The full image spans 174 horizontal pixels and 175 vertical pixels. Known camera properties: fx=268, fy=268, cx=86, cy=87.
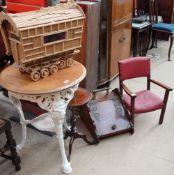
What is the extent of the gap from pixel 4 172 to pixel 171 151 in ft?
4.79

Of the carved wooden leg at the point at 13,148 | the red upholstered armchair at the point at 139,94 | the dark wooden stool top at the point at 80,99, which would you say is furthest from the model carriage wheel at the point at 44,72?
the red upholstered armchair at the point at 139,94

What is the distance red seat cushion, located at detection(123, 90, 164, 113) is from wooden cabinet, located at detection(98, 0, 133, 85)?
0.71 m

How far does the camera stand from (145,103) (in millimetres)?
2676

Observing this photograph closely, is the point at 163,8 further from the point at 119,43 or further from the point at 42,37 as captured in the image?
the point at 42,37

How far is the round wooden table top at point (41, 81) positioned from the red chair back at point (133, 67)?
766mm

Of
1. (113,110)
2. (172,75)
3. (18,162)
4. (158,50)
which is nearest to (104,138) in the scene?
(113,110)

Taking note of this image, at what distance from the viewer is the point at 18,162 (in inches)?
86.0

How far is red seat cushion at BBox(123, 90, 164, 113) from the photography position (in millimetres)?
2600

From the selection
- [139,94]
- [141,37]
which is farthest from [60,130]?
[141,37]

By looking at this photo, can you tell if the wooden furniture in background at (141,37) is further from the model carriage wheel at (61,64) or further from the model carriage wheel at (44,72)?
the model carriage wheel at (44,72)

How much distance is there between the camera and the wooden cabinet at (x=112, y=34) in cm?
307

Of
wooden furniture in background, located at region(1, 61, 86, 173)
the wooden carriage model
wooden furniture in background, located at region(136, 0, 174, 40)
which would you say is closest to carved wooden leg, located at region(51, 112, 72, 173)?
wooden furniture in background, located at region(1, 61, 86, 173)

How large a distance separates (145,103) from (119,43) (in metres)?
1.10

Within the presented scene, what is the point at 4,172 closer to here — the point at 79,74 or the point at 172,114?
the point at 79,74
